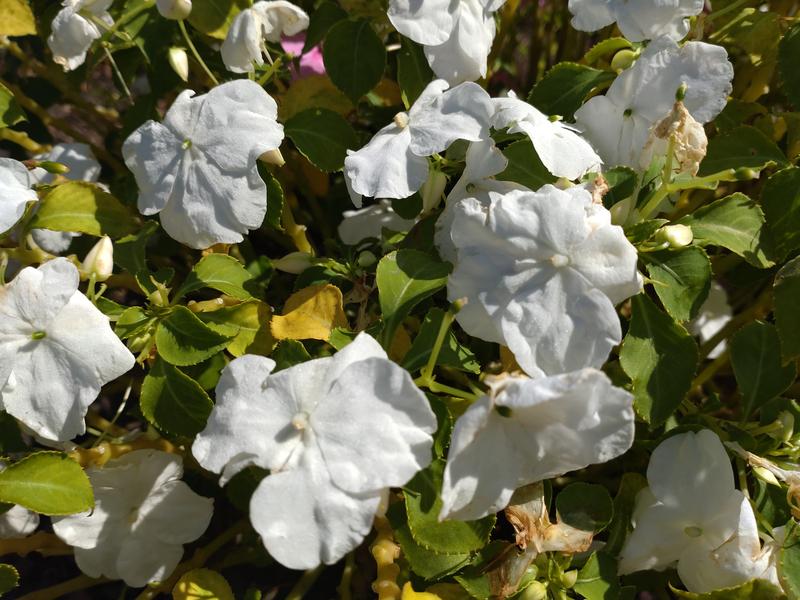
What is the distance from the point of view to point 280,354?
30.7 inches

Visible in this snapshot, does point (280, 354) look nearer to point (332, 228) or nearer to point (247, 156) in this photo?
point (247, 156)

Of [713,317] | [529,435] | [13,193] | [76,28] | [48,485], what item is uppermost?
[76,28]

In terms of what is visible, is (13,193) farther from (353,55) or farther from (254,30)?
(353,55)

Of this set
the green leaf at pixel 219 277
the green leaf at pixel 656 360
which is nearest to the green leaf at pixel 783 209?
the green leaf at pixel 656 360

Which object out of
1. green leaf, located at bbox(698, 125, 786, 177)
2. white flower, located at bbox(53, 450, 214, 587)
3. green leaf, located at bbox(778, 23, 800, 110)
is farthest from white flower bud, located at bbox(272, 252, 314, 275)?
green leaf, located at bbox(778, 23, 800, 110)

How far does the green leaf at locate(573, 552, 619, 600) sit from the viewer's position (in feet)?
2.62

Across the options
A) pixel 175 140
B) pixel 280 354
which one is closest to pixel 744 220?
pixel 280 354

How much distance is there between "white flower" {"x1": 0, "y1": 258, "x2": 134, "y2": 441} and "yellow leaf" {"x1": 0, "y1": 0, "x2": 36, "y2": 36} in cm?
52

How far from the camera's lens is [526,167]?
31.6 inches

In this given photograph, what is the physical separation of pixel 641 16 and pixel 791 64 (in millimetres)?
198

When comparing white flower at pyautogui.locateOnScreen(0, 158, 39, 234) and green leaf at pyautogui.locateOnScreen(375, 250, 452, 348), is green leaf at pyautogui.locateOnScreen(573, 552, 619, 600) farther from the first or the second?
white flower at pyautogui.locateOnScreen(0, 158, 39, 234)

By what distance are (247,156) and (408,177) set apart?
7.2 inches

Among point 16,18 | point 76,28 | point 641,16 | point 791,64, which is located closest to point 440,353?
point 641,16

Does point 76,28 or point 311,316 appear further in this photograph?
point 76,28
